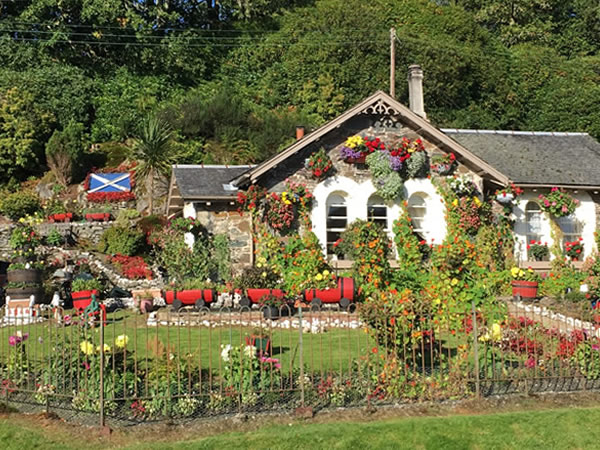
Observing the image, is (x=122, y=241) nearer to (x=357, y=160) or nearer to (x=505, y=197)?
(x=357, y=160)

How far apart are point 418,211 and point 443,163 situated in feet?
5.26

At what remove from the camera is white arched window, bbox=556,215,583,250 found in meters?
21.2

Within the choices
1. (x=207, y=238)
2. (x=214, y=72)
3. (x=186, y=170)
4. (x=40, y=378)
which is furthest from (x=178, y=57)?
(x=40, y=378)

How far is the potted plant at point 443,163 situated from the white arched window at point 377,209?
179 cm

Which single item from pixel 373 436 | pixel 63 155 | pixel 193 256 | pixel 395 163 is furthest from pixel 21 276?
pixel 63 155

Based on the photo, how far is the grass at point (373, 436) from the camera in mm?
7934

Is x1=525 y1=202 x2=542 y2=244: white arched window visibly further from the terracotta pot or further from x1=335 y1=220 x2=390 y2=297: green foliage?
the terracotta pot

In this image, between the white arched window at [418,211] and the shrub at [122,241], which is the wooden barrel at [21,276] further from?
the white arched window at [418,211]

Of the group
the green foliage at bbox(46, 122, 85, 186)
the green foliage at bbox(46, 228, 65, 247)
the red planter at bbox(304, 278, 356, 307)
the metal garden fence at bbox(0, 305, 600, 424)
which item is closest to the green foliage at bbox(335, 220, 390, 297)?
the red planter at bbox(304, 278, 356, 307)

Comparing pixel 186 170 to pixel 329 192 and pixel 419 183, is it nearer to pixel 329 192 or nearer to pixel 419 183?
pixel 329 192

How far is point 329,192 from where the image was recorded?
19.1 meters

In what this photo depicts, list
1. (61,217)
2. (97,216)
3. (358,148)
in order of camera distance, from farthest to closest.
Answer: (97,216), (61,217), (358,148)

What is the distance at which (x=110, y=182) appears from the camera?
32000 millimetres

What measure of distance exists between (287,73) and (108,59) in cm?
1099
